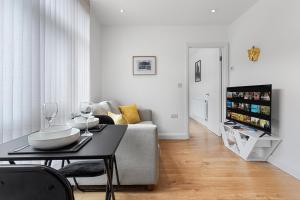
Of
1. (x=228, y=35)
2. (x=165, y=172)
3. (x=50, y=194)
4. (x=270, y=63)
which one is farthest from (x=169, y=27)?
(x=50, y=194)

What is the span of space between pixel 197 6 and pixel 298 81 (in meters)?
2.04

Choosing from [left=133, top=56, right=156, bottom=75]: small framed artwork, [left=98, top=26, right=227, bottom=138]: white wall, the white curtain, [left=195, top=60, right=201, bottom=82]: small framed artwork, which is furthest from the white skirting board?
[left=195, top=60, right=201, bottom=82]: small framed artwork

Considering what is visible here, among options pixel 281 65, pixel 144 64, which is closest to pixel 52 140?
pixel 281 65

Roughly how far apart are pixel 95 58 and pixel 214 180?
122 inches

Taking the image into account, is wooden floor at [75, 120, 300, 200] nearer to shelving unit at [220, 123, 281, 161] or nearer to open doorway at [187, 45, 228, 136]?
shelving unit at [220, 123, 281, 161]

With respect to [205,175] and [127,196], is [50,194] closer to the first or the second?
[127,196]

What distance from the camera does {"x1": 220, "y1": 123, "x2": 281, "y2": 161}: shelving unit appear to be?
265 cm

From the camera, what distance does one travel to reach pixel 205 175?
2.38 meters

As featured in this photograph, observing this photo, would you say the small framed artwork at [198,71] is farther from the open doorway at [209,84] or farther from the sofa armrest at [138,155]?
the sofa armrest at [138,155]

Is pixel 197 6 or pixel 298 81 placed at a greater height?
pixel 197 6

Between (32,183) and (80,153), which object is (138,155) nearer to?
(80,153)

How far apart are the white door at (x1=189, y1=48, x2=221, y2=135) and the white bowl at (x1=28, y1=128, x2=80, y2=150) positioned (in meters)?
3.95

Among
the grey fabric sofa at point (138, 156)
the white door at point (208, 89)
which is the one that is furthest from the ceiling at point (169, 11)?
the grey fabric sofa at point (138, 156)

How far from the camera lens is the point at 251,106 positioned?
2928mm
